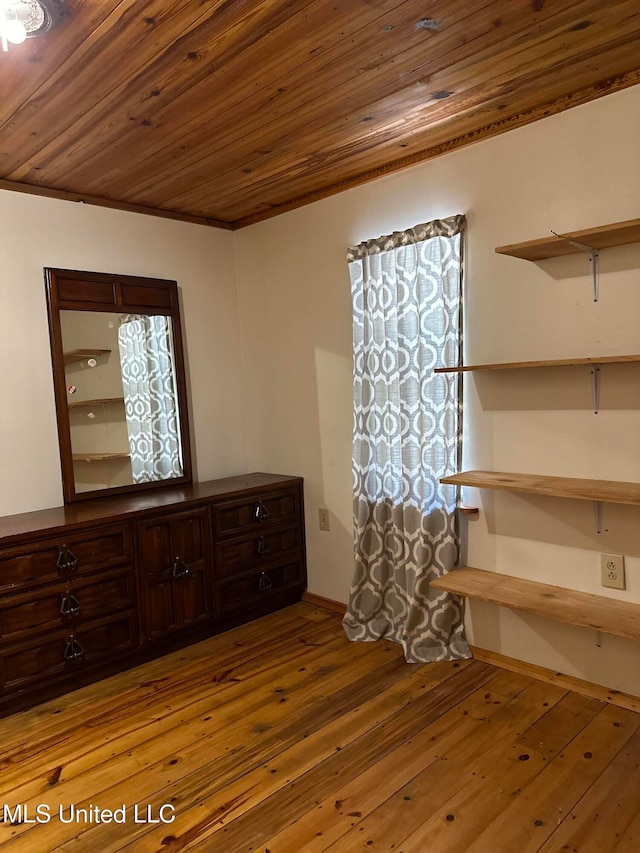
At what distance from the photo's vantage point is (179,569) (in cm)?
303

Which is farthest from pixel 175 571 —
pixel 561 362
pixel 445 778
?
pixel 561 362

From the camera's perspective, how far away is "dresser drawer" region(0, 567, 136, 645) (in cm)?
249

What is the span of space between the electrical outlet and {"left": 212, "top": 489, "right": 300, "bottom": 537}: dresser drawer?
5.58ft

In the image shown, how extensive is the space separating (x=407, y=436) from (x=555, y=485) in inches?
31.3

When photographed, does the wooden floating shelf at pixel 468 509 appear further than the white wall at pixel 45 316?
No

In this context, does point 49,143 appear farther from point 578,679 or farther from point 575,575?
point 578,679

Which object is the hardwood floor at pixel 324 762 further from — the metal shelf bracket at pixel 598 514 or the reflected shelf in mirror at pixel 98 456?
the reflected shelf in mirror at pixel 98 456

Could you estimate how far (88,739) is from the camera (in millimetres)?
2359

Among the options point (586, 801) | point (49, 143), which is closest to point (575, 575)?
point (586, 801)

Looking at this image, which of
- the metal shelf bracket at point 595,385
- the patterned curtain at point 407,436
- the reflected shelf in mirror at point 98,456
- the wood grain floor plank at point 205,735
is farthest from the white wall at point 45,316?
the metal shelf bracket at point 595,385

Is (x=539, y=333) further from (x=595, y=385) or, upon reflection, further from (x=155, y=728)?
(x=155, y=728)

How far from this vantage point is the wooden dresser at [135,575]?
254 centimetres

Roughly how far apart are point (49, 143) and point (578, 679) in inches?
119

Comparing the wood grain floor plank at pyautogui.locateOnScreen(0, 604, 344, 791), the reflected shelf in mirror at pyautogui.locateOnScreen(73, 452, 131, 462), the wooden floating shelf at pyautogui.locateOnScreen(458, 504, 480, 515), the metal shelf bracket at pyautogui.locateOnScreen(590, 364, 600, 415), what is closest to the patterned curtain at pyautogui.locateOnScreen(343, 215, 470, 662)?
the wooden floating shelf at pyautogui.locateOnScreen(458, 504, 480, 515)
